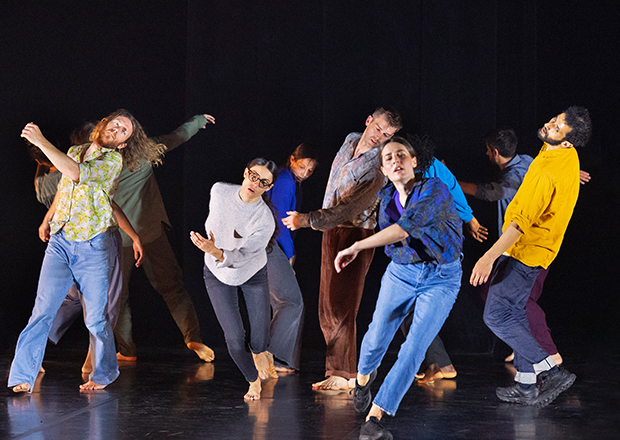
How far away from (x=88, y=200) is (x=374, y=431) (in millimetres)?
2006

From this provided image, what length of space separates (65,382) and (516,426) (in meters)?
2.60

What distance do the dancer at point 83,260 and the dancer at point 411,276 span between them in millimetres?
1498

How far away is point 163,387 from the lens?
12.0ft

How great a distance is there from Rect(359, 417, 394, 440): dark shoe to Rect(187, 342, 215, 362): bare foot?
214 centimetres

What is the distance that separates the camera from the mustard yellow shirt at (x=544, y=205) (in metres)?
3.15

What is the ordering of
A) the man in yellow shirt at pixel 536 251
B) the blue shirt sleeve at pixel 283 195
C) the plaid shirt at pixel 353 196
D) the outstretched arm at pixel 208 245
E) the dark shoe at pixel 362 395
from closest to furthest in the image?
the dark shoe at pixel 362 395 < the outstretched arm at pixel 208 245 < the man in yellow shirt at pixel 536 251 < the plaid shirt at pixel 353 196 < the blue shirt sleeve at pixel 283 195

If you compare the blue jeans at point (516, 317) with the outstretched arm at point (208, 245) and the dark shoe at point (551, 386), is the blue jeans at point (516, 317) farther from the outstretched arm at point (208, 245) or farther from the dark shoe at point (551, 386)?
the outstretched arm at point (208, 245)

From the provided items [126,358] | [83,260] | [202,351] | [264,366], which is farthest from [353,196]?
Result: [126,358]

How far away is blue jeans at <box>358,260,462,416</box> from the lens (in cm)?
264

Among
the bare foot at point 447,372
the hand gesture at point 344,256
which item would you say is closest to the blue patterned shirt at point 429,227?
the hand gesture at point 344,256

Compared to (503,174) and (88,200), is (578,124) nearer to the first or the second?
(503,174)

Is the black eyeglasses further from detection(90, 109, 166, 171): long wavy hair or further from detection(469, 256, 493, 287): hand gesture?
detection(469, 256, 493, 287): hand gesture

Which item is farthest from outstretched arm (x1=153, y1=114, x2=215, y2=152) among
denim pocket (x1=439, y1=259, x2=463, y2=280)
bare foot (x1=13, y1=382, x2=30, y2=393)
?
denim pocket (x1=439, y1=259, x2=463, y2=280)

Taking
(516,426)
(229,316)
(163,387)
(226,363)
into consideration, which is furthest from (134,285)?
(516,426)
